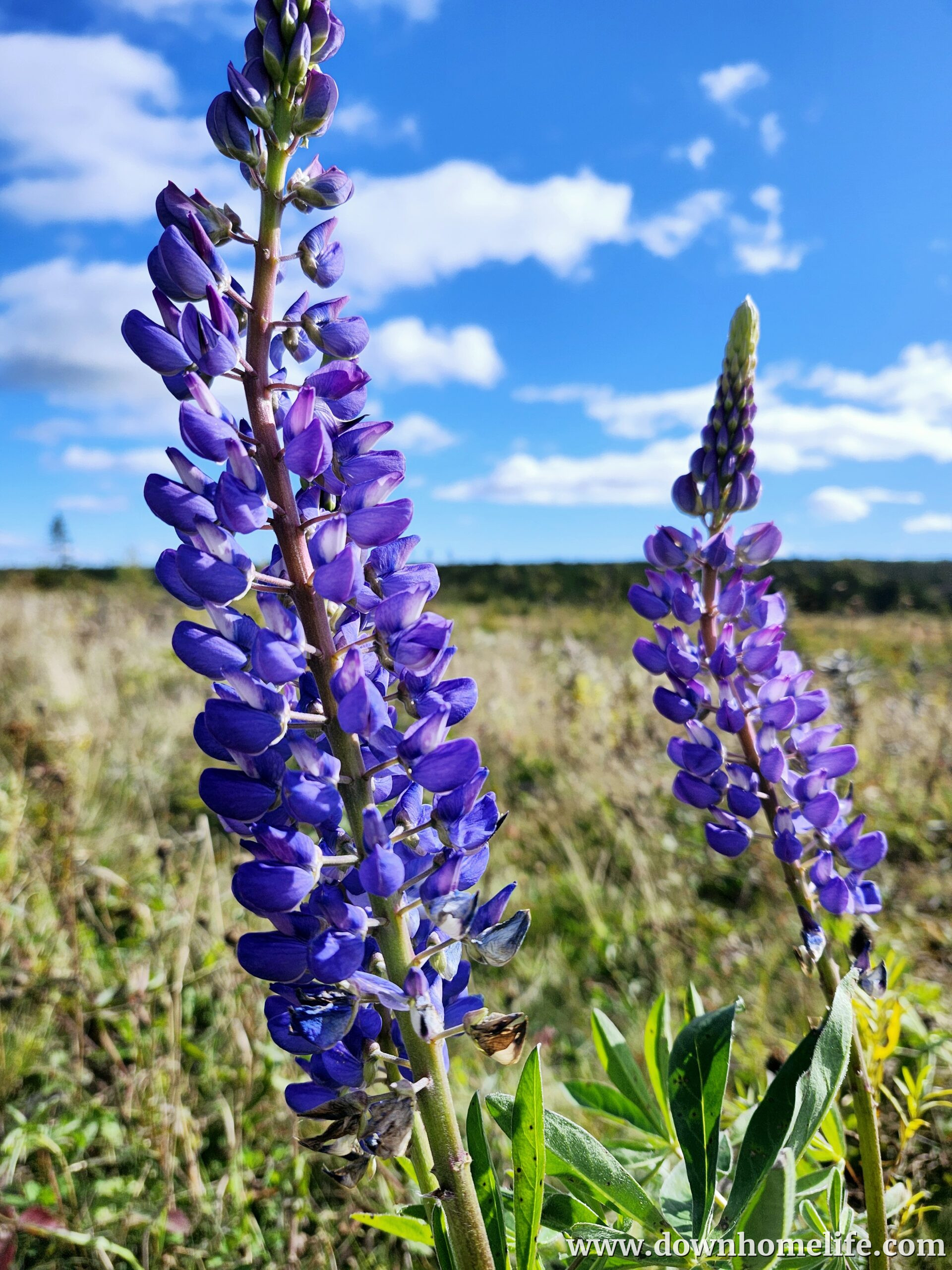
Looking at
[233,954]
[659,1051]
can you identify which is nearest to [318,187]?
[659,1051]

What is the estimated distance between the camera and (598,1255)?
93 centimetres

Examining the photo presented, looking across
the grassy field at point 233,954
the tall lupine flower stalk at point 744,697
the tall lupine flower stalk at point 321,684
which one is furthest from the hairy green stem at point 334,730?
the grassy field at point 233,954

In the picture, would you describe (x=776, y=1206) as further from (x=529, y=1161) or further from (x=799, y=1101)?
(x=529, y=1161)

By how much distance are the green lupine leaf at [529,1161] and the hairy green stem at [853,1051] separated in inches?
14.6

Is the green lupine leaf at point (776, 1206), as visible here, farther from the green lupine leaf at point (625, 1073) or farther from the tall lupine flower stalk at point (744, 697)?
the green lupine leaf at point (625, 1073)

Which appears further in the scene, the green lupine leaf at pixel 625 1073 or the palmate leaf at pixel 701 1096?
the green lupine leaf at pixel 625 1073

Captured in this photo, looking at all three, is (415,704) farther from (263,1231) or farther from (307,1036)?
(263,1231)

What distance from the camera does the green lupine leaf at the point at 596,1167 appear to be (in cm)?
96

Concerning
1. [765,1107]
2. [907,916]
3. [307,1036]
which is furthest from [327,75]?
[907,916]

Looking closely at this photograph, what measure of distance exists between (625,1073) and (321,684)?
2.88ft

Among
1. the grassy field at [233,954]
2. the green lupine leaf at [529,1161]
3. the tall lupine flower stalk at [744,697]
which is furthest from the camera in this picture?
the grassy field at [233,954]

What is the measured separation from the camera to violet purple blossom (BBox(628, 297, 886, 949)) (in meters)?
1.29

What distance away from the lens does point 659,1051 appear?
1380 millimetres

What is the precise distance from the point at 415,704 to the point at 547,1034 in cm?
180
